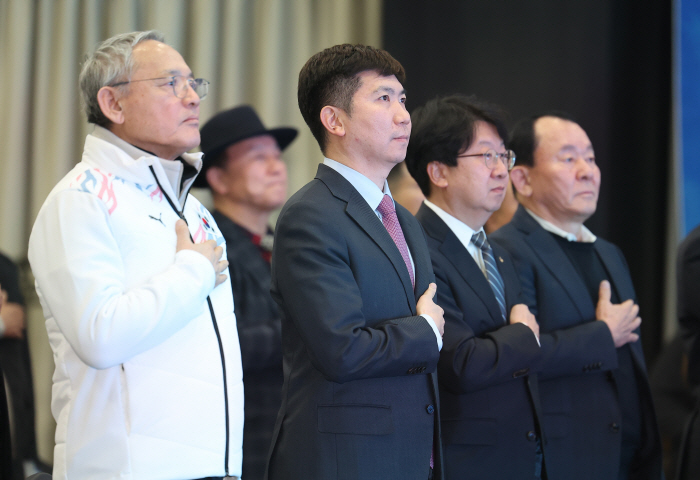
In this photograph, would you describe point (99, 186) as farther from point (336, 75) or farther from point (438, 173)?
point (438, 173)

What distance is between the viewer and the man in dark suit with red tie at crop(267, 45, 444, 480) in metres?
1.44

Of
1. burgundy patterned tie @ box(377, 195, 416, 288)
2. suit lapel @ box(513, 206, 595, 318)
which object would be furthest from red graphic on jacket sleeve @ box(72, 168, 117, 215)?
suit lapel @ box(513, 206, 595, 318)

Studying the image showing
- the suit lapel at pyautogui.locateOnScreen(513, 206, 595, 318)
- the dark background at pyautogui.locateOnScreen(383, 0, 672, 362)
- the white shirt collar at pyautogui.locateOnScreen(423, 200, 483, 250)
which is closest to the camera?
the white shirt collar at pyautogui.locateOnScreen(423, 200, 483, 250)

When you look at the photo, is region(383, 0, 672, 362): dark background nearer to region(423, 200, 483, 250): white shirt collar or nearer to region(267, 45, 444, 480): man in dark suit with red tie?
region(423, 200, 483, 250): white shirt collar

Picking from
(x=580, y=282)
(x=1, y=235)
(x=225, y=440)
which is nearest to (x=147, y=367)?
(x=225, y=440)

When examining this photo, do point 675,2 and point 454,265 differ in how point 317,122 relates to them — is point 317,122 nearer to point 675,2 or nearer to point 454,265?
point 454,265

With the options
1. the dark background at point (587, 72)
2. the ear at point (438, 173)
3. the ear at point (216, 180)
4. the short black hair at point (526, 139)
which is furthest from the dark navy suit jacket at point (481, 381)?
the dark background at point (587, 72)

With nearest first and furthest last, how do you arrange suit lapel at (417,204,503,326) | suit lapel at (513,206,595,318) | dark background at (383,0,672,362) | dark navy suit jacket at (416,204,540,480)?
dark navy suit jacket at (416,204,540,480) < suit lapel at (417,204,503,326) < suit lapel at (513,206,595,318) < dark background at (383,0,672,362)

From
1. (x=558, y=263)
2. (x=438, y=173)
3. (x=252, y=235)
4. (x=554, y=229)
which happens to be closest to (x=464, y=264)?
(x=438, y=173)

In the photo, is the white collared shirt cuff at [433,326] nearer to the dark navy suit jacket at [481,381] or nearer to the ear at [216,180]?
the dark navy suit jacket at [481,381]

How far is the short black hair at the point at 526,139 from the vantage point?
255 cm

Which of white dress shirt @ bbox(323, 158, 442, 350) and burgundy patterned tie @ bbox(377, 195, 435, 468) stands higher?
white dress shirt @ bbox(323, 158, 442, 350)

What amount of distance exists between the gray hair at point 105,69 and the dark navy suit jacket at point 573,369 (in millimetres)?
1304

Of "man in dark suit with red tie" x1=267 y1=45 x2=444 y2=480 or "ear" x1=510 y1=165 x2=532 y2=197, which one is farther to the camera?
"ear" x1=510 y1=165 x2=532 y2=197
